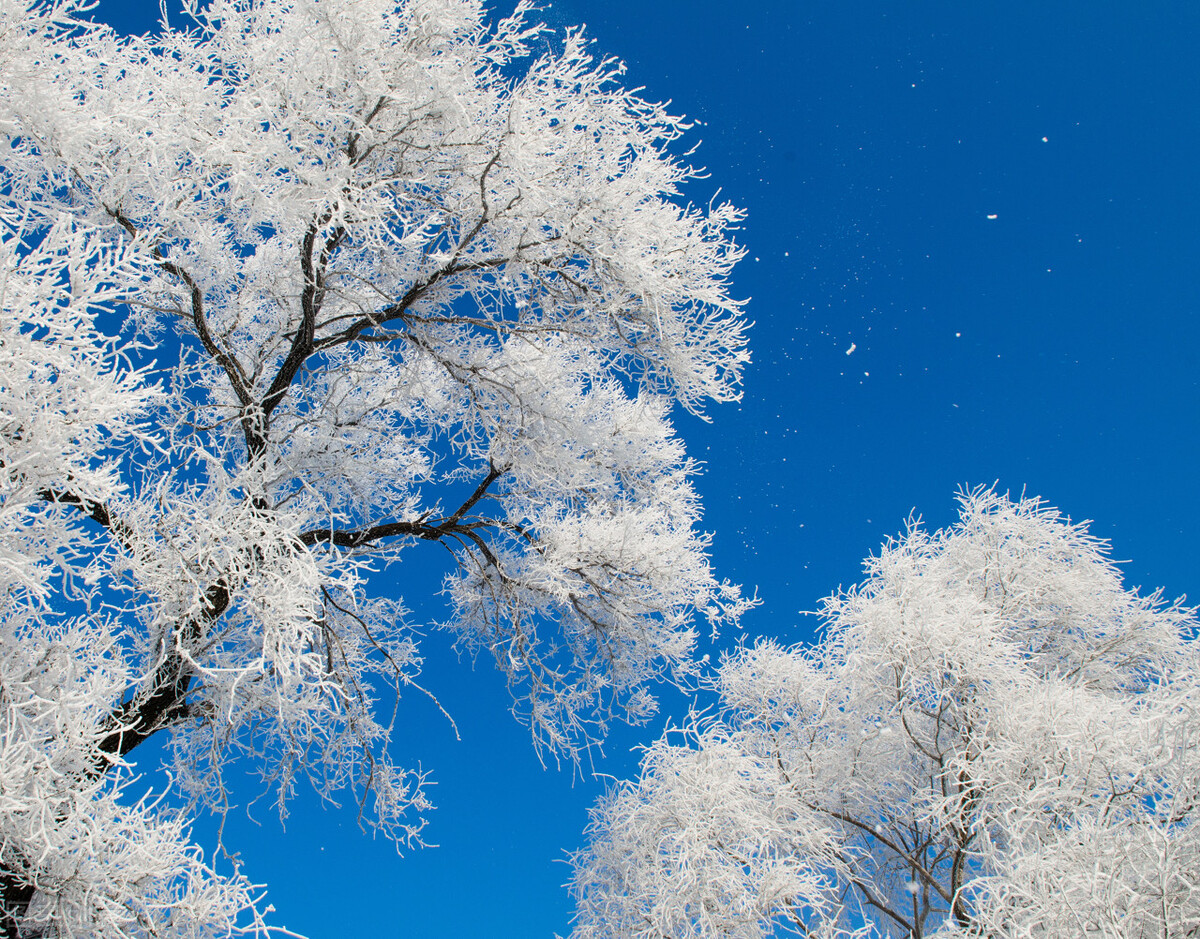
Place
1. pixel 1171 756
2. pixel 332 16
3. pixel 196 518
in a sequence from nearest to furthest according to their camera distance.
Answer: pixel 1171 756 → pixel 196 518 → pixel 332 16

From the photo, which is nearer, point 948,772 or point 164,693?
point 164,693

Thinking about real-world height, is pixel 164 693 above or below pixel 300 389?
below

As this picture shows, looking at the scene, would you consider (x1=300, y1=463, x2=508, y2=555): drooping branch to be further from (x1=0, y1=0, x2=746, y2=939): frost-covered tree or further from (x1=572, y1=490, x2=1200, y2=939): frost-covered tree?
(x1=572, y1=490, x2=1200, y2=939): frost-covered tree

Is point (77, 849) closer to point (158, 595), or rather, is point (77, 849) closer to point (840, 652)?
point (158, 595)

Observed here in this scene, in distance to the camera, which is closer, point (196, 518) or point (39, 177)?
point (196, 518)

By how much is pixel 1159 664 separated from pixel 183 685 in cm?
906

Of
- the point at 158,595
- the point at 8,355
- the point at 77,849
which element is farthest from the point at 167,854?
the point at 8,355

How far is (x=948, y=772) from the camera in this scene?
5.40 meters

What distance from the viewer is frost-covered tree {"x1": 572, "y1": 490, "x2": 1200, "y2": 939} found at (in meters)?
3.61

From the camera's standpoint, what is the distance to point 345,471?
716 cm

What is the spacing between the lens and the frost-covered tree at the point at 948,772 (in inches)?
142

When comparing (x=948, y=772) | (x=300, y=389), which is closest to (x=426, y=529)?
(x=300, y=389)

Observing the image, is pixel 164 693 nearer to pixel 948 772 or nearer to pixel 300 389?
pixel 300 389

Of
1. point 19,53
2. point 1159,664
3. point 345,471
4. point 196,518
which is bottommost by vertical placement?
point 196,518
